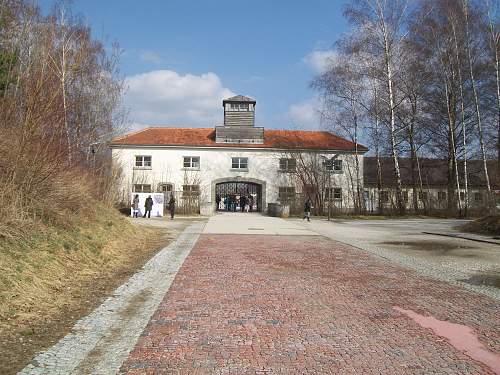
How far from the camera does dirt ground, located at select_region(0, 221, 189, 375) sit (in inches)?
175

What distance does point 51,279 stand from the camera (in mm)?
7281

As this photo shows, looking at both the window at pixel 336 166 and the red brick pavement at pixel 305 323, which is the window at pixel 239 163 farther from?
the red brick pavement at pixel 305 323

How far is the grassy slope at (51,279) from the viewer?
16.5ft

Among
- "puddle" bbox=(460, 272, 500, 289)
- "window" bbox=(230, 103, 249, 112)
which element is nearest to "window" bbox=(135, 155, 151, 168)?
"window" bbox=(230, 103, 249, 112)

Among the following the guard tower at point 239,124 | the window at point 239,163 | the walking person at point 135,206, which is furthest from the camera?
the guard tower at point 239,124

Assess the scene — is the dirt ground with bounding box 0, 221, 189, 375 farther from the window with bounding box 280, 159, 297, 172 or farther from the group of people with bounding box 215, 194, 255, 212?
the group of people with bounding box 215, 194, 255, 212

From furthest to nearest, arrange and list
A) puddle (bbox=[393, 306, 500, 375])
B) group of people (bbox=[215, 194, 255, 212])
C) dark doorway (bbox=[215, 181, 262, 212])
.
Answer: dark doorway (bbox=[215, 181, 262, 212]), group of people (bbox=[215, 194, 255, 212]), puddle (bbox=[393, 306, 500, 375])

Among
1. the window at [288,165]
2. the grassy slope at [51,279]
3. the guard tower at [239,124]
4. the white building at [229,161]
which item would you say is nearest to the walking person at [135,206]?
the white building at [229,161]

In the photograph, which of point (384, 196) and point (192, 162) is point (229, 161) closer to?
point (192, 162)

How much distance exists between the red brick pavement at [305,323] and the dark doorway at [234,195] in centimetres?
4097

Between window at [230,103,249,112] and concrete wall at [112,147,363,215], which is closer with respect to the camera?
concrete wall at [112,147,363,215]

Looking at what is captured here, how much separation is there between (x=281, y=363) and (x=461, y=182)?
48.0 metres

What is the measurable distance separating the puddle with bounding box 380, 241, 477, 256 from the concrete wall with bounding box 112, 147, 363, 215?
2885cm

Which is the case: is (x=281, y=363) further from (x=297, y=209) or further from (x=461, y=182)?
(x=461, y=182)
